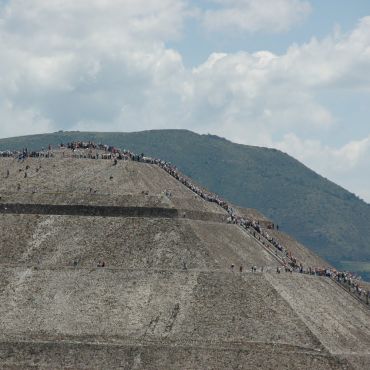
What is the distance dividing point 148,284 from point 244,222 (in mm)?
31956

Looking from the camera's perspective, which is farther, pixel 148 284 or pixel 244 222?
pixel 244 222

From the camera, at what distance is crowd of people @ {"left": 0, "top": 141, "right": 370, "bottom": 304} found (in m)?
124

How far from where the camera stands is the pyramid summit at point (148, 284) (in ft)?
306

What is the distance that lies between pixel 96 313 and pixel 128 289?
5.25 metres

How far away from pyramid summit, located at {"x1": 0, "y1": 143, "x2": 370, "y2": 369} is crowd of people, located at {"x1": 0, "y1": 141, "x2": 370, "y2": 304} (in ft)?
1.39

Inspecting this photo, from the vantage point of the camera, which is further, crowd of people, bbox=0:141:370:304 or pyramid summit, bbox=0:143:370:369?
crowd of people, bbox=0:141:370:304

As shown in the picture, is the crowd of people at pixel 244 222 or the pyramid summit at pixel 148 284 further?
the crowd of people at pixel 244 222

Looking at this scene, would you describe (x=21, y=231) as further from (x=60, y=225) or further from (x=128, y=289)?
(x=128, y=289)

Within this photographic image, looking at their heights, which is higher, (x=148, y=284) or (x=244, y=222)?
(x=244, y=222)

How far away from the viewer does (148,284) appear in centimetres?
10369

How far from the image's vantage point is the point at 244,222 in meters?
133

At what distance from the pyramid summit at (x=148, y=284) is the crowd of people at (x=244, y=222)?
0.42 metres

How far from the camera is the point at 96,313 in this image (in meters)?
98.8

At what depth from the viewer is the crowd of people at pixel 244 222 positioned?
12432 cm
